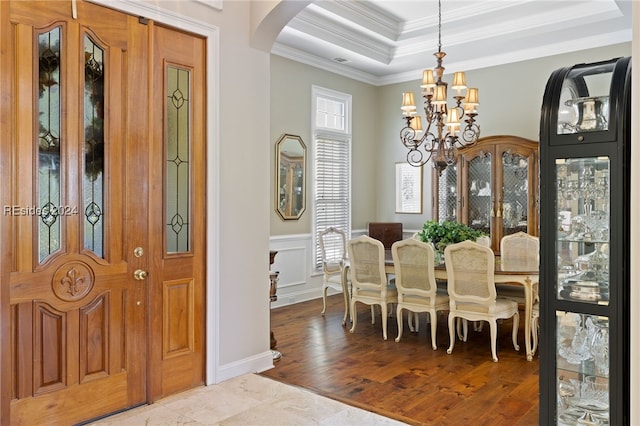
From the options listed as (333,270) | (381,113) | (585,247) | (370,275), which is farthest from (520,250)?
(381,113)

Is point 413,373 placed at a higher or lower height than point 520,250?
lower

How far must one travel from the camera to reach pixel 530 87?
6.54 meters

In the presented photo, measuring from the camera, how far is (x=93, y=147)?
3021 millimetres

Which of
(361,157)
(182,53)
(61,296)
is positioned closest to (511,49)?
(361,157)

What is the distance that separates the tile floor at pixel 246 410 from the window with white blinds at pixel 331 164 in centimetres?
361

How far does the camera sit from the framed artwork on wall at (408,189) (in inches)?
300

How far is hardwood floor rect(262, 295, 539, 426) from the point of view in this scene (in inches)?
129

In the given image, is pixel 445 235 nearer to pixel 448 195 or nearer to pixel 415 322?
pixel 415 322

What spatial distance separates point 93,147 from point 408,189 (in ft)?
17.9

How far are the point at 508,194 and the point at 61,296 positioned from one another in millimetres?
5234

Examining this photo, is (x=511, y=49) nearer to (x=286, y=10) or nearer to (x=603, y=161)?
(x=286, y=10)

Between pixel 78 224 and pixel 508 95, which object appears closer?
pixel 78 224

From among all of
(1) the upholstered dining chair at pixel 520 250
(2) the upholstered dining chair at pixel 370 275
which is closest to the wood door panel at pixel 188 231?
(2) the upholstered dining chair at pixel 370 275

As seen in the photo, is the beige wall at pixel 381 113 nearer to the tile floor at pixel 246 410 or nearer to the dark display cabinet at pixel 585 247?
the tile floor at pixel 246 410
